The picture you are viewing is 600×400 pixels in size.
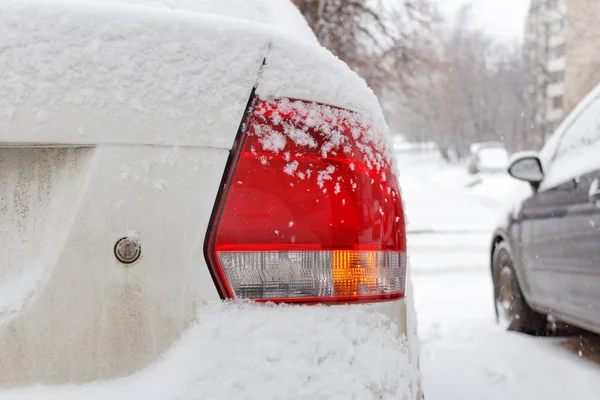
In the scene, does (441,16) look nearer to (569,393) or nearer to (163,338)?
(569,393)

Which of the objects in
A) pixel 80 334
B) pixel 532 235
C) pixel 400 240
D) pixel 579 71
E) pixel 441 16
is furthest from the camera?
pixel 579 71

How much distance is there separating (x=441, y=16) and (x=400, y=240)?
13701 mm

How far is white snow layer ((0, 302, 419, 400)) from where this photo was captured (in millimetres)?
1260

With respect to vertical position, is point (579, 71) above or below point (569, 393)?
above

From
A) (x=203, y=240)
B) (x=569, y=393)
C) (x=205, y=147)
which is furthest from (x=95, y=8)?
(x=569, y=393)

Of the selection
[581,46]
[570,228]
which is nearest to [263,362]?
[570,228]

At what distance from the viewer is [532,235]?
416 centimetres

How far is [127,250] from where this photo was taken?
4.32 feet

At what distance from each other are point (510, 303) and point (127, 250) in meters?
3.89

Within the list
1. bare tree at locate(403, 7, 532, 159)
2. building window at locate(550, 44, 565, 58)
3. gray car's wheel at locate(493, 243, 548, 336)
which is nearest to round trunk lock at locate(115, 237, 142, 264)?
gray car's wheel at locate(493, 243, 548, 336)

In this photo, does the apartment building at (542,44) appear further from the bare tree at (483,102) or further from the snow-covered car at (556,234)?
the snow-covered car at (556,234)

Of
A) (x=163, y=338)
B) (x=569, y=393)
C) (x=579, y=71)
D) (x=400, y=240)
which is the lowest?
(x=569, y=393)

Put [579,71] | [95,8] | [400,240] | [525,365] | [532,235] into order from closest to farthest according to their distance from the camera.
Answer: [95,8] → [400,240] → [525,365] → [532,235] → [579,71]

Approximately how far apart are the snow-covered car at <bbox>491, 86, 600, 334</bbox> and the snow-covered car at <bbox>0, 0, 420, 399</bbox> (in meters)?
2.23
